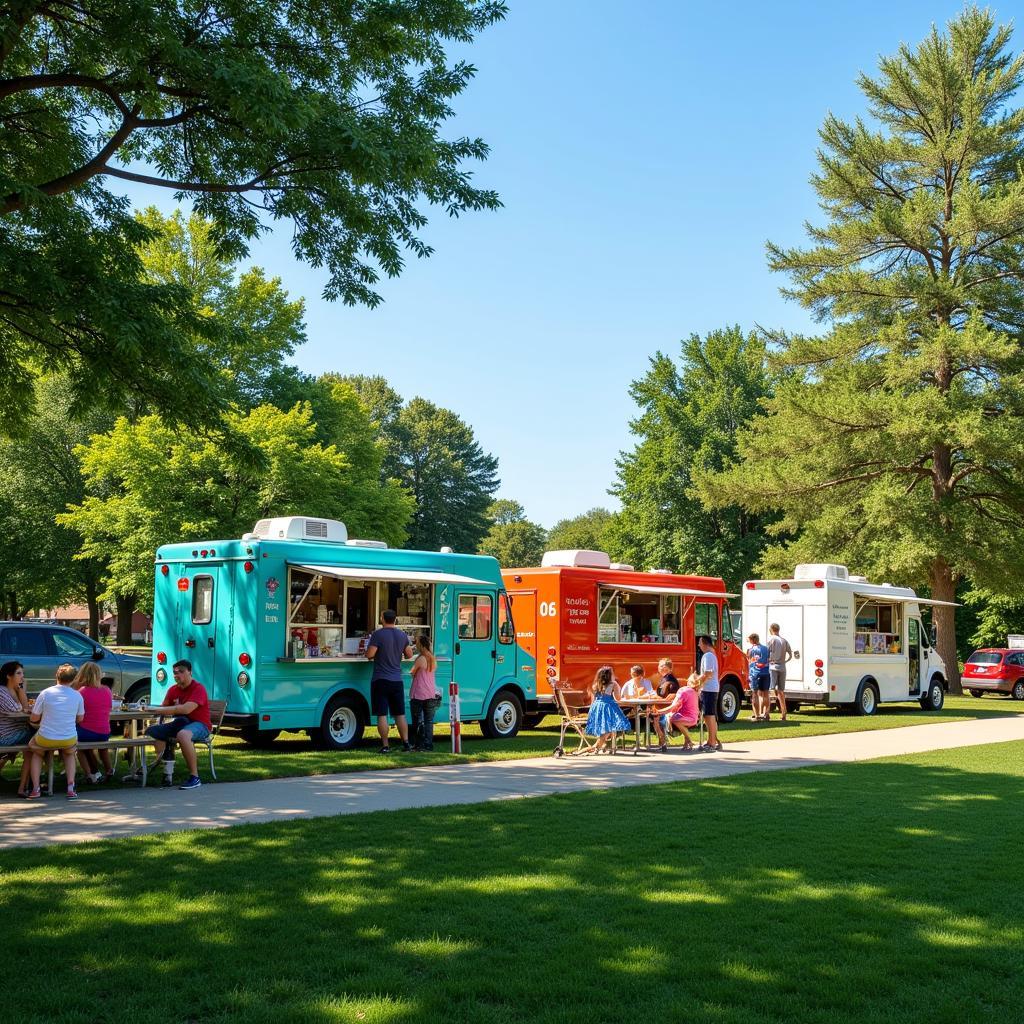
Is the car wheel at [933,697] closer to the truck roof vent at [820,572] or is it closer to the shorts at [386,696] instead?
the truck roof vent at [820,572]

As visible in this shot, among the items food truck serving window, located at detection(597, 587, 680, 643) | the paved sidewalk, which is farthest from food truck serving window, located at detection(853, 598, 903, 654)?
the paved sidewalk

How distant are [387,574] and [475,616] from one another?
2299mm

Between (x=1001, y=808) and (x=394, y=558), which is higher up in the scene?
(x=394, y=558)

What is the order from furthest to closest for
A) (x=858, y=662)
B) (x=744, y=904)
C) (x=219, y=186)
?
(x=858, y=662), (x=219, y=186), (x=744, y=904)

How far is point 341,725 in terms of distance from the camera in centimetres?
1543

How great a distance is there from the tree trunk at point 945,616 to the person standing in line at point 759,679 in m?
13.7

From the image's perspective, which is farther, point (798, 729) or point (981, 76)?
point (981, 76)

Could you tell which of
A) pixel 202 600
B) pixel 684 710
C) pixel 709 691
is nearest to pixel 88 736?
pixel 202 600

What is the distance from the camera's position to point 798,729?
2048 centimetres

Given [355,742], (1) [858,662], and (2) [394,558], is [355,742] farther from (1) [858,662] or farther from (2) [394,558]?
(1) [858,662]

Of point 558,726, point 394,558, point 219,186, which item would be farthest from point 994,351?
point 219,186

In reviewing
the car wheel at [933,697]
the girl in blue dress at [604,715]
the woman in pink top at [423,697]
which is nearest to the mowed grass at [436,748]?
the woman in pink top at [423,697]

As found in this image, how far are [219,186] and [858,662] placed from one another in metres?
18.2

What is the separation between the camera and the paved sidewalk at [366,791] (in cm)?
923
